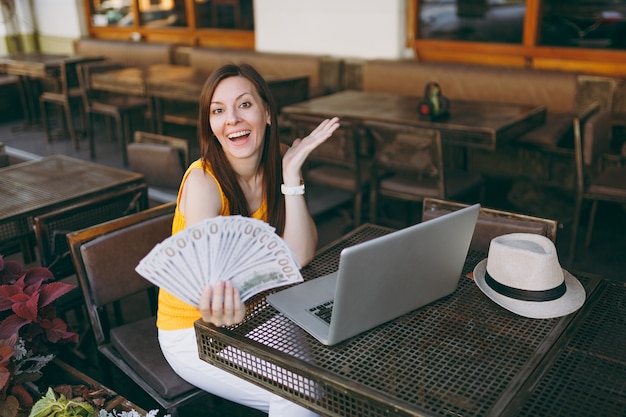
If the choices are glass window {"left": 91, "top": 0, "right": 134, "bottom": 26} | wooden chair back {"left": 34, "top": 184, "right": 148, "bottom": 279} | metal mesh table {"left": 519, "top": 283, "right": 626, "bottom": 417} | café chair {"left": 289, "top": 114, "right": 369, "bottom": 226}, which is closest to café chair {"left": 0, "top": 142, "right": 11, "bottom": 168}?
wooden chair back {"left": 34, "top": 184, "right": 148, "bottom": 279}

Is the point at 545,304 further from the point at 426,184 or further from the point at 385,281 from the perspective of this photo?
the point at 426,184

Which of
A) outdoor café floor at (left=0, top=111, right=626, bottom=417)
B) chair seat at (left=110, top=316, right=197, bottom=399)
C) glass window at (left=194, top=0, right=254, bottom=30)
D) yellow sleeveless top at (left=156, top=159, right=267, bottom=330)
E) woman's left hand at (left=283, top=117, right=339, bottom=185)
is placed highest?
glass window at (left=194, top=0, right=254, bottom=30)

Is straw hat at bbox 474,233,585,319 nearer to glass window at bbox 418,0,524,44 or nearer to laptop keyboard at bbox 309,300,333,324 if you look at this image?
laptop keyboard at bbox 309,300,333,324

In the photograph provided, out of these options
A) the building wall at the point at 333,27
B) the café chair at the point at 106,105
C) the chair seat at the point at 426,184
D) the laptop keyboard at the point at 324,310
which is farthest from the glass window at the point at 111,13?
the laptop keyboard at the point at 324,310

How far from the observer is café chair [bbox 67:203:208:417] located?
1.93m

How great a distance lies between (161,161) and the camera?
305 centimetres

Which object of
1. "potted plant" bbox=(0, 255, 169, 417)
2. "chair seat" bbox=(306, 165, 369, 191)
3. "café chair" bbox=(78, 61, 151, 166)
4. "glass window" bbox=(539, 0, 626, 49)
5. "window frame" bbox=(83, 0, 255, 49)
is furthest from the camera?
"window frame" bbox=(83, 0, 255, 49)

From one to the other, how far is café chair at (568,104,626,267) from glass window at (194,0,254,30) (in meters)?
4.25

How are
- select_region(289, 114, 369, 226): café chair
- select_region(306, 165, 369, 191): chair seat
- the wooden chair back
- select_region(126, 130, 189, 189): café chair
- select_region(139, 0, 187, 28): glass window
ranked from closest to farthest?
the wooden chair back → select_region(126, 130, 189, 189): café chair → select_region(289, 114, 369, 226): café chair → select_region(306, 165, 369, 191): chair seat → select_region(139, 0, 187, 28): glass window

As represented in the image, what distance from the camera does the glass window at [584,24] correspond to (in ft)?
15.1

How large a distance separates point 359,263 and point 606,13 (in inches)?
168

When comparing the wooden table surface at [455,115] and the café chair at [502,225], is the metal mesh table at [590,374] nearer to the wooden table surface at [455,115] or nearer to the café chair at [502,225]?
the café chair at [502,225]

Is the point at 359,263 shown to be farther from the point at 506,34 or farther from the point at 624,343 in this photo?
the point at 506,34

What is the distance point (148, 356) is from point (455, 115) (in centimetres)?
268
